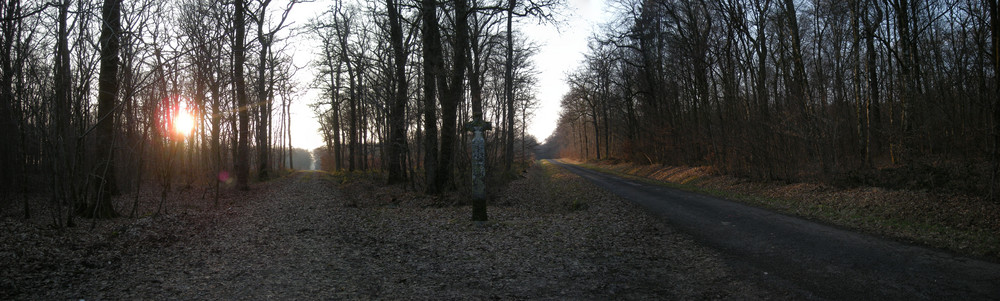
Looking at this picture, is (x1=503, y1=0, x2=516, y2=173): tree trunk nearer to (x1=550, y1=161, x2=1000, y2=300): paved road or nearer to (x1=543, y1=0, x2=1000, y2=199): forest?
(x1=543, y1=0, x2=1000, y2=199): forest

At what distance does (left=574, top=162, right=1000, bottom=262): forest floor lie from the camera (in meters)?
6.52

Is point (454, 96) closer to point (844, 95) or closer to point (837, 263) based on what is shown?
point (837, 263)

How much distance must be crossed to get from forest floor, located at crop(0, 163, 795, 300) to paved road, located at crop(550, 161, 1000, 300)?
16.8 inches

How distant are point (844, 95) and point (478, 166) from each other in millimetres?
15209

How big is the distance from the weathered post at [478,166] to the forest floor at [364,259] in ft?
1.00

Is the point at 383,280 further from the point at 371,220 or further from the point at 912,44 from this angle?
the point at 912,44

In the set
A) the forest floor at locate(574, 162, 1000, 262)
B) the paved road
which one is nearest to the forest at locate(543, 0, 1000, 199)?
the forest floor at locate(574, 162, 1000, 262)

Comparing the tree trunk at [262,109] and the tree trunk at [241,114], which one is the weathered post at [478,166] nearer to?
the tree trunk at [241,114]

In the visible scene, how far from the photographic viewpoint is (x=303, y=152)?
103 m

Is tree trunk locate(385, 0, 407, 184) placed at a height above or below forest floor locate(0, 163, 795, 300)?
above

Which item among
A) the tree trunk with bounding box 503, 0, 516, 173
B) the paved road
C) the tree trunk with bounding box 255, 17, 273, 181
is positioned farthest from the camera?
the tree trunk with bounding box 503, 0, 516, 173

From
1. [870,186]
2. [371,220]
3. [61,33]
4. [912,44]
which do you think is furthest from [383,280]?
[912,44]

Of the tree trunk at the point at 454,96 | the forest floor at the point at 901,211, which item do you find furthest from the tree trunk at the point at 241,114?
the forest floor at the point at 901,211

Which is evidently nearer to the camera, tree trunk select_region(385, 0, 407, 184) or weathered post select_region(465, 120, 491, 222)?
weathered post select_region(465, 120, 491, 222)
